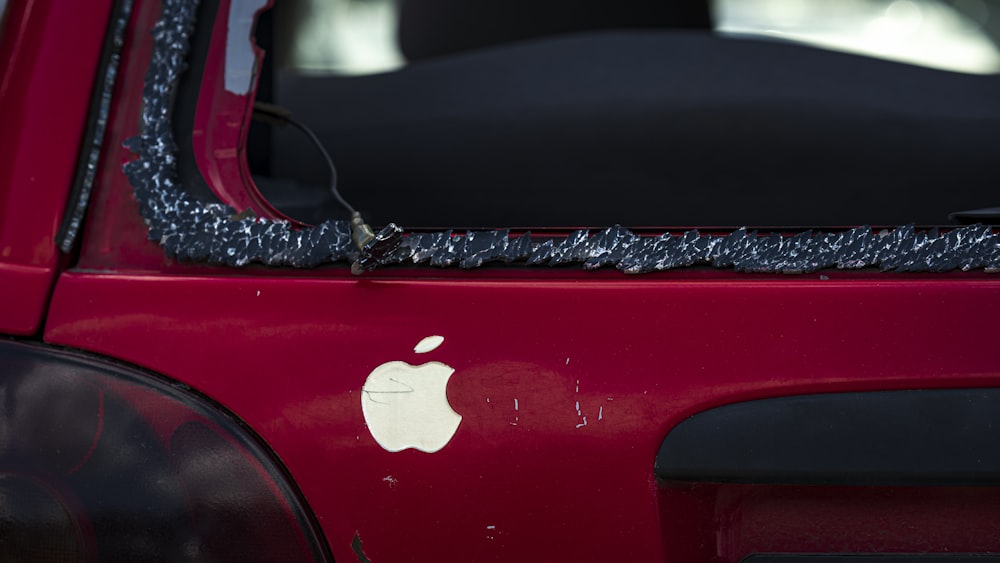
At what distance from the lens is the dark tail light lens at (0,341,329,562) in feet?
3.14

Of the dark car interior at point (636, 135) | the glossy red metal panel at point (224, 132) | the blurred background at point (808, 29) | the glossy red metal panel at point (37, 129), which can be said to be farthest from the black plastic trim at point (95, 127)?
the blurred background at point (808, 29)

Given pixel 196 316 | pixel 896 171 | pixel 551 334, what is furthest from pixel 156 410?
pixel 896 171

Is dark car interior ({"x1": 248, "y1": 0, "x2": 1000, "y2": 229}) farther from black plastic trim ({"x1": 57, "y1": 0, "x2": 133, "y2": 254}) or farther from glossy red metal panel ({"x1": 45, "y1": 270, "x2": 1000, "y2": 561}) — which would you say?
glossy red metal panel ({"x1": 45, "y1": 270, "x2": 1000, "y2": 561})

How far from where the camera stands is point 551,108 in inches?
73.3

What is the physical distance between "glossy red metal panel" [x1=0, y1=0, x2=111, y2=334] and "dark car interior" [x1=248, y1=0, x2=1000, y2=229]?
38cm

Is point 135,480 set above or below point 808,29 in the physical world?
below

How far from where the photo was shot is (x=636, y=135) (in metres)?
1.77

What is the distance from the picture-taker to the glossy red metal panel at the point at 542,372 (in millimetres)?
911

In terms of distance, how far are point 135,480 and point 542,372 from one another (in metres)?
0.45

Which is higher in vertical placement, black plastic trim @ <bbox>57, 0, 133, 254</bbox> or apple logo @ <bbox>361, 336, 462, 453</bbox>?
black plastic trim @ <bbox>57, 0, 133, 254</bbox>

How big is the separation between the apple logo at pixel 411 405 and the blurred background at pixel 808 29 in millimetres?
1015

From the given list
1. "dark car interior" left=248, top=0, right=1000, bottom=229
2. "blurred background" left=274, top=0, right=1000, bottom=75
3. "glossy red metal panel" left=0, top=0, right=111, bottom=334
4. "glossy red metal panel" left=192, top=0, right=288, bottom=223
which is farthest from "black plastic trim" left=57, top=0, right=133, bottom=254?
"blurred background" left=274, top=0, right=1000, bottom=75

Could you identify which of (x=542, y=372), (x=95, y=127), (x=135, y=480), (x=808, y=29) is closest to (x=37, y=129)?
(x=95, y=127)

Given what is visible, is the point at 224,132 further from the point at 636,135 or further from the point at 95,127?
the point at 636,135
